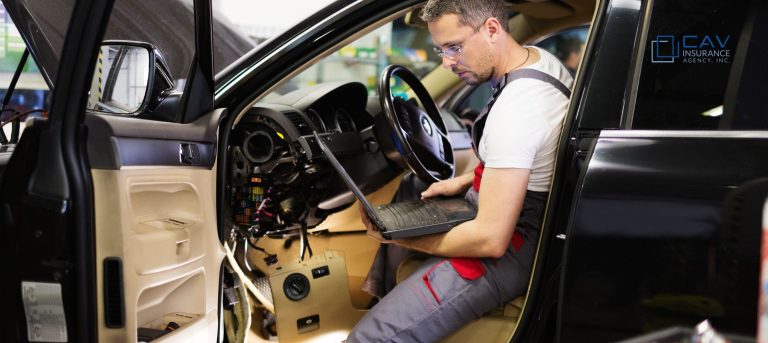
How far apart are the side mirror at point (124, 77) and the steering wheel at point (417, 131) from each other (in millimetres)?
859

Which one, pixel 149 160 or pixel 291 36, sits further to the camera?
pixel 291 36

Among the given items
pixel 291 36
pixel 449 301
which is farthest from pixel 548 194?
pixel 291 36

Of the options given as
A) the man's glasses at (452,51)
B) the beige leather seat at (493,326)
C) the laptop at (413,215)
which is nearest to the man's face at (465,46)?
the man's glasses at (452,51)

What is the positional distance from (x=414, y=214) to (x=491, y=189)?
35 centimetres

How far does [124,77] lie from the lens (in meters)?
2.27

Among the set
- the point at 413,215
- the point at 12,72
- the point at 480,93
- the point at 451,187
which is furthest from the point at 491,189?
the point at 480,93

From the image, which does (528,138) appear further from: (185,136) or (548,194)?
(185,136)

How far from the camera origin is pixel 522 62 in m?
2.39

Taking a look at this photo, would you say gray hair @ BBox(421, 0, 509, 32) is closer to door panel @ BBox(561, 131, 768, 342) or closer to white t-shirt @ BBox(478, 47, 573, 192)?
white t-shirt @ BBox(478, 47, 573, 192)

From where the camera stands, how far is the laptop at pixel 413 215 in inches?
91.4

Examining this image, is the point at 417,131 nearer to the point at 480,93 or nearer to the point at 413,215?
the point at 413,215

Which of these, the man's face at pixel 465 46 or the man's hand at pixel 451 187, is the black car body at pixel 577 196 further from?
the man's hand at pixel 451 187

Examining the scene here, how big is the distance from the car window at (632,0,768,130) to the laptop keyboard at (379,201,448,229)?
69 cm

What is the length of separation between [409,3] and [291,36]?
38cm
